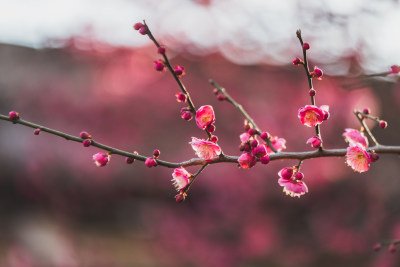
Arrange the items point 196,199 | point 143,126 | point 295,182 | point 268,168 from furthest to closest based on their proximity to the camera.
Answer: point 196,199 → point 143,126 → point 268,168 → point 295,182

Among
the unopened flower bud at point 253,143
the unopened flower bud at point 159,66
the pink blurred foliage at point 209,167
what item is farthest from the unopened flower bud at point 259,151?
the pink blurred foliage at point 209,167

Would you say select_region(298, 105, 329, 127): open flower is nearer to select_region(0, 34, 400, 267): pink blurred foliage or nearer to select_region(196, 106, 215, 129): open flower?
select_region(196, 106, 215, 129): open flower

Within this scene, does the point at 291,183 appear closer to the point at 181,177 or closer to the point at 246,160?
the point at 246,160

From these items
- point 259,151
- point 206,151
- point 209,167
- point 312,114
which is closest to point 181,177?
point 206,151

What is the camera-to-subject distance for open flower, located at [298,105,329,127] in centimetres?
96

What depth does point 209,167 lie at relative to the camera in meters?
4.41

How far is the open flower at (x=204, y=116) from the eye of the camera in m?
0.99

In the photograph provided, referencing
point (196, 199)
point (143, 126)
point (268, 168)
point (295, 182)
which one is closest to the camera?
point (295, 182)

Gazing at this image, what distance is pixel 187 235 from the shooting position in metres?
4.79

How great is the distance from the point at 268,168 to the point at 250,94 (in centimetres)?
85

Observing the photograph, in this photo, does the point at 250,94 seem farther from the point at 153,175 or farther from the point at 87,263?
the point at 87,263

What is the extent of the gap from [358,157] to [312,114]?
15 centimetres

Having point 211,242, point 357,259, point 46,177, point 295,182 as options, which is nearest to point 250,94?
point 211,242

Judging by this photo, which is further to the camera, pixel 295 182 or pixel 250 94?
pixel 250 94
